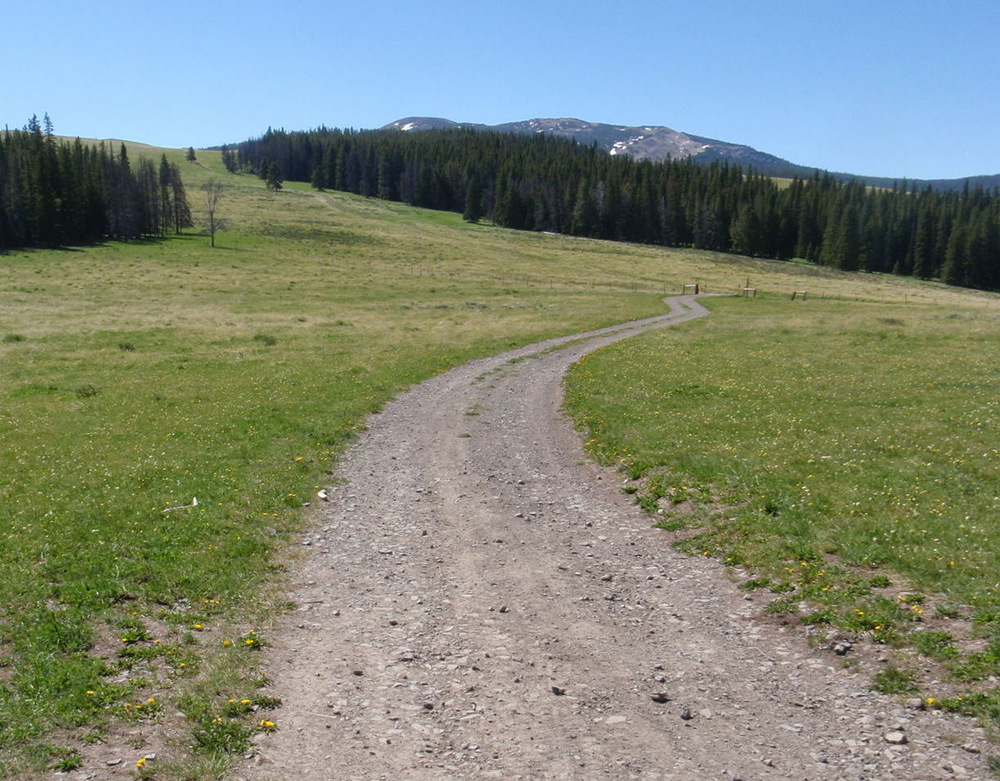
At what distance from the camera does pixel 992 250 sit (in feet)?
440

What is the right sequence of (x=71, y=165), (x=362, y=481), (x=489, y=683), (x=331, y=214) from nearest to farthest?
1. (x=489, y=683)
2. (x=362, y=481)
3. (x=71, y=165)
4. (x=331, y=214)

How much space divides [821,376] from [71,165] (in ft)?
403

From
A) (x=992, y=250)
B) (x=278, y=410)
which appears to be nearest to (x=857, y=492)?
(x=278, y=410)

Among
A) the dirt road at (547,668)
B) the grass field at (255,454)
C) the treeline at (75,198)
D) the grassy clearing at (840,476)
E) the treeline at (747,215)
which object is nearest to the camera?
the dirt road at (547,668)

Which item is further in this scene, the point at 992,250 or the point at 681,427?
the point at 992,250

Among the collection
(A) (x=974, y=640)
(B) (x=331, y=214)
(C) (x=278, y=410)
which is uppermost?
(B) (x=331, y=214)

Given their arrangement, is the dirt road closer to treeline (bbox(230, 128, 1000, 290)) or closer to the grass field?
the grass field

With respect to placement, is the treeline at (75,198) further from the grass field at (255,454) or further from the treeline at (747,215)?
the treeline at (747,215)

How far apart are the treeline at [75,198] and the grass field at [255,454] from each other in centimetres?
5948

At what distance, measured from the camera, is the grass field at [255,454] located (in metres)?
8.11

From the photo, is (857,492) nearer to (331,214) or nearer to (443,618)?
(443,618)

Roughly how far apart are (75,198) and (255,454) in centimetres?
11535

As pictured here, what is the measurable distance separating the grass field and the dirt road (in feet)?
2.83

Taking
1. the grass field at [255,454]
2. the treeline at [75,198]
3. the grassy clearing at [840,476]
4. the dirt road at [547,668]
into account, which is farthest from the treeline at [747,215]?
the dirt road at [547,668]
